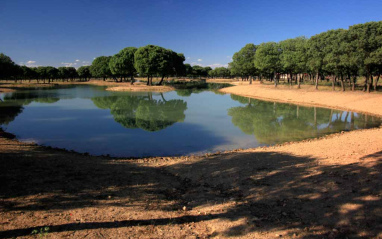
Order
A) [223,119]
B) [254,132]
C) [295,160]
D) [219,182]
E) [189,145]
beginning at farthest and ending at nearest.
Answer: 1. [223,119]
2. [254,132]
3. [189,145]
4. [295,160]
5. [219,182]

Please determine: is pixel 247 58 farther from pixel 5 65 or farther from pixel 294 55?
pixel 5 65

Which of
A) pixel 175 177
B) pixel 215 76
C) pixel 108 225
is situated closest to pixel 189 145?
pixel 175 177

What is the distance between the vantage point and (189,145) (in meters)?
17.8

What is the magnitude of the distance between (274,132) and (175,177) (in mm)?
14932

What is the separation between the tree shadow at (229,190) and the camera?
5.77 meters

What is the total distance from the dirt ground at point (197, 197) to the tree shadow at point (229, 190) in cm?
3

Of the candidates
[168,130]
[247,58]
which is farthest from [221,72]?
[168,130]

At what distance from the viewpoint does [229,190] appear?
27.6ft

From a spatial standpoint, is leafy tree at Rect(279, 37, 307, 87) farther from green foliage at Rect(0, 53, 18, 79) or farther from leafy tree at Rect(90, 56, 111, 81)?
green foliage at Rect(0, 53, 18, 79)

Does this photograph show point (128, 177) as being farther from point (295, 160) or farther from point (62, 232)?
point (295, 160)

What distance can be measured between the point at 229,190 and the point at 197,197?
129 cm

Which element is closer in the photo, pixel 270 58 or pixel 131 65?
pixel 270 58

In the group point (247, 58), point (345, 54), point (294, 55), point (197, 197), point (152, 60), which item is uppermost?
point (247, 58)

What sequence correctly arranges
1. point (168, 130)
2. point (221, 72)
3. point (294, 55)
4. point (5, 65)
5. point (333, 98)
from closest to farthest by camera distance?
point (168, 130) → point (333, 98) → point (294, 55) → point (5, 65) → point (221, 72)
